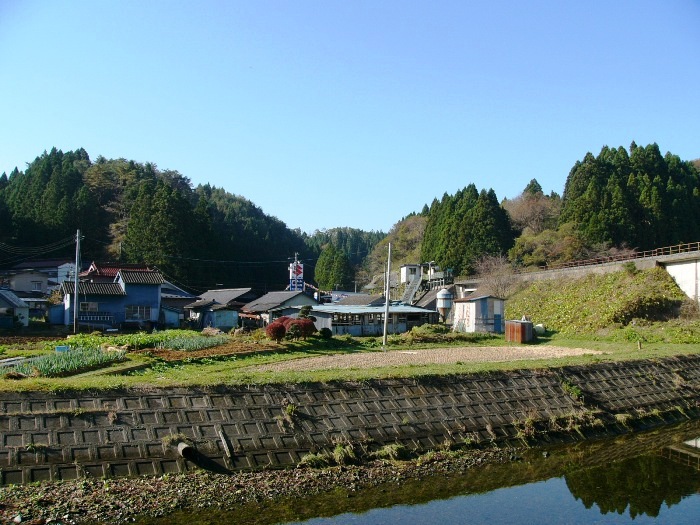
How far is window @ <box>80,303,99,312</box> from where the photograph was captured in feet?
109

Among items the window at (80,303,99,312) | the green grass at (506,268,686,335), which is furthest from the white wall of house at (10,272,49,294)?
the green grass at (506,268,686,335)

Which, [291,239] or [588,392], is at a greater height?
[291,239]

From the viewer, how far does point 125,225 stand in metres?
55.7

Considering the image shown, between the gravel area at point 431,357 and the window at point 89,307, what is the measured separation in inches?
714

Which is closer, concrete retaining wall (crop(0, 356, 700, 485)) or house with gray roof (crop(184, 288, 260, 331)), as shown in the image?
concrete retaining wall (crop(0, 356, 700, 485))

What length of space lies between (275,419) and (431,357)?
12207mm

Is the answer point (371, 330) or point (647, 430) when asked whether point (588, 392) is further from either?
point (371, 330)

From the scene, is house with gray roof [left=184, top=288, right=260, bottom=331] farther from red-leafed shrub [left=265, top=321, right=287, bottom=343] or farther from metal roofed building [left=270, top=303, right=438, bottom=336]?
red-leafed shrub [left=265, top=321, right=287, bottom=343]

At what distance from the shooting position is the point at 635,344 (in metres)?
24.3

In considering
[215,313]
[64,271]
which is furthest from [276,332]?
[64,271]

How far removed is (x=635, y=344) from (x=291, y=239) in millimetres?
62769

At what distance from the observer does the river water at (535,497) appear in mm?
8578

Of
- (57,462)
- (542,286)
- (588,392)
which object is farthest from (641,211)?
(57,462)

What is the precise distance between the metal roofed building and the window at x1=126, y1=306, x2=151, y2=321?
10.3 metres
